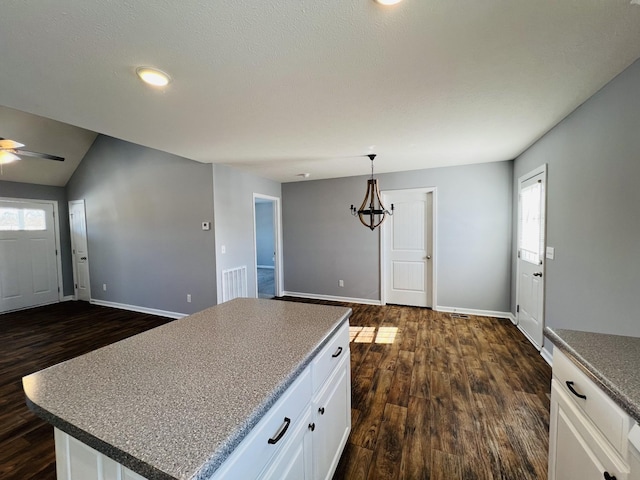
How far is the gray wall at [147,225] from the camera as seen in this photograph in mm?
3969

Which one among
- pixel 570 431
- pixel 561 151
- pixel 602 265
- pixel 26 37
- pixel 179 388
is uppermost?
pixel 26 37

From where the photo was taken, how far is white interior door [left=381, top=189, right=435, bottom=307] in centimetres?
445

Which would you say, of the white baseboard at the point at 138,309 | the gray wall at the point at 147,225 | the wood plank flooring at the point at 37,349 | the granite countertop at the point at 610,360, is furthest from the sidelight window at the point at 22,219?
the granite countertop at the point at 610,360

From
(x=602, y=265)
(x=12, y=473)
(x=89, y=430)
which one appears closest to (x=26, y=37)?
(x=89, y=430)

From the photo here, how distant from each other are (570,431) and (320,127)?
253 centimetres

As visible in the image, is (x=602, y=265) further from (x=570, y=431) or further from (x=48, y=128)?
(x=48, y=128)

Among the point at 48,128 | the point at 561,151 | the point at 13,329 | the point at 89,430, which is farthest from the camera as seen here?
the point at 48,128

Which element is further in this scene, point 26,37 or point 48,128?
point 48,128

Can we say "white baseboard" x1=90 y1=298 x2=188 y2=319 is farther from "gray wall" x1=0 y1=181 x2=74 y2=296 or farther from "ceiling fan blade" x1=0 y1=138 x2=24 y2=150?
"ceiling fan blade" x1=0 y1=138 x2=24 y2=150

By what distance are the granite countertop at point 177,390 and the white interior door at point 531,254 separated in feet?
9.20

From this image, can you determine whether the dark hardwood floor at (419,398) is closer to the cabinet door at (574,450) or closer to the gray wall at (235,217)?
the cabinet door at (574,450)

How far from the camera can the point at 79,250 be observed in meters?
5.32

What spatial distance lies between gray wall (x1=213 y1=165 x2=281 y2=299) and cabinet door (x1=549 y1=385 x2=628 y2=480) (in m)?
3.73

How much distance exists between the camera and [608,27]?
1271 mm
